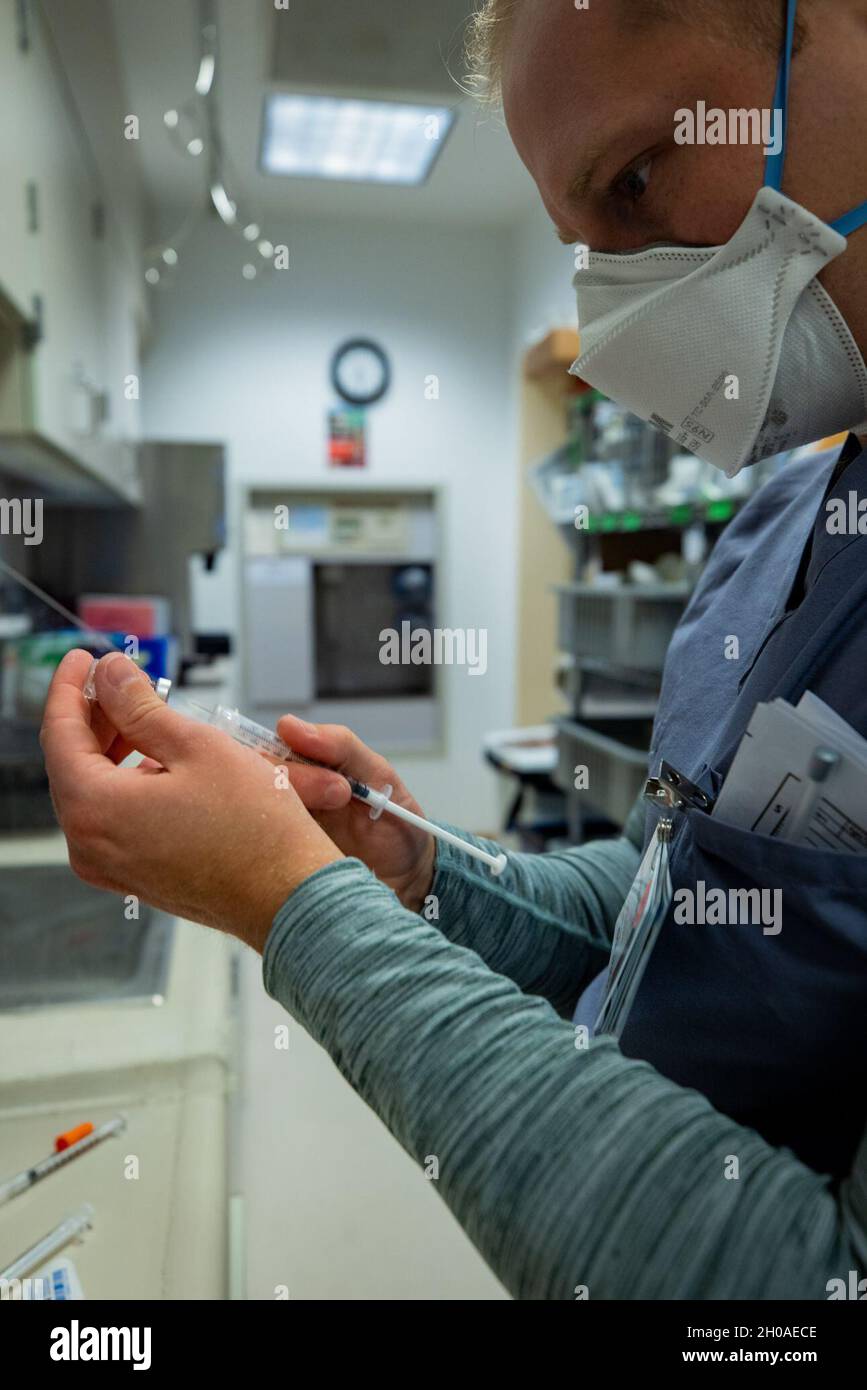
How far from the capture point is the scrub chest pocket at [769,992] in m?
0.50

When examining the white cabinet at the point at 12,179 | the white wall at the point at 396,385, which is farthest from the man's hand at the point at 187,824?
the white wall at the point at 396,385

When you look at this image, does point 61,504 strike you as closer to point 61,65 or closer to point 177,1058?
point 61,65

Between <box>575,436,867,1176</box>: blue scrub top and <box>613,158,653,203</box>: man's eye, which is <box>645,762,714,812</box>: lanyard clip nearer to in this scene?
<box>575,436,867,1176</box>: blue scrub top

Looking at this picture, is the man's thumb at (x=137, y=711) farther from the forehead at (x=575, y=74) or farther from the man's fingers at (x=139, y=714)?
the forehead at (x=575, y=74)

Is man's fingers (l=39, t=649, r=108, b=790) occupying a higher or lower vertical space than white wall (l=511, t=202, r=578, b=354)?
lower

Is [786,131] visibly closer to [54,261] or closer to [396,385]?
[54,261]

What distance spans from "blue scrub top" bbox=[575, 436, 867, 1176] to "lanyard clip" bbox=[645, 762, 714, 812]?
0.04 ft

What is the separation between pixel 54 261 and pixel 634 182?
1.47 m

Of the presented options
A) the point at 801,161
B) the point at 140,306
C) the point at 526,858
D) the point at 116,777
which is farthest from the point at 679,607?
the point at 140,306

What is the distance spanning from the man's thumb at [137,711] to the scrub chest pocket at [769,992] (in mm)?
329

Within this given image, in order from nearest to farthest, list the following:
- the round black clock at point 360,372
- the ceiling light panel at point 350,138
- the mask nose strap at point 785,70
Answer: the mask nose strap at point 785,70 < the ceiling light panel at point 350,138 < the round black clock at point 360,372

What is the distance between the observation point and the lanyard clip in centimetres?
61

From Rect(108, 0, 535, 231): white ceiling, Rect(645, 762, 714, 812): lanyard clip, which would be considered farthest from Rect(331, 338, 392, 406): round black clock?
Rect(645, 762, 714, 812): lanyard clip
